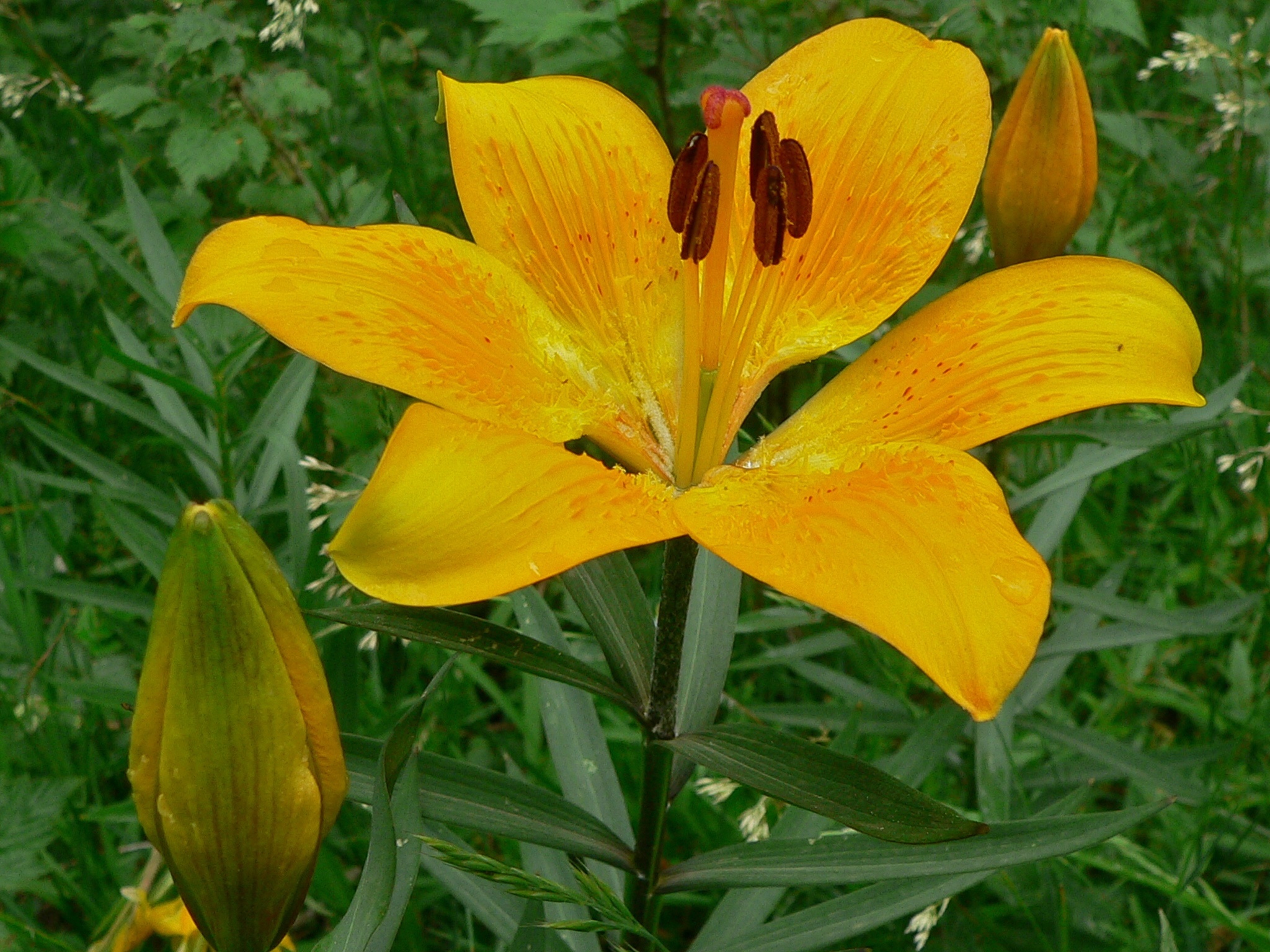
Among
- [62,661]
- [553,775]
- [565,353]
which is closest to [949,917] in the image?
[553,775]

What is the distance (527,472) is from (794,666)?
1.03 metres

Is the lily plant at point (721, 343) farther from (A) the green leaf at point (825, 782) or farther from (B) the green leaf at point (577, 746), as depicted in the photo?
(B) the green leaf at point (577, 746)

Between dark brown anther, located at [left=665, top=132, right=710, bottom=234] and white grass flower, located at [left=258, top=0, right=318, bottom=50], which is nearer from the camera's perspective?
dark brown anther, located at [left=665, top=132, right=710, bottom=234]

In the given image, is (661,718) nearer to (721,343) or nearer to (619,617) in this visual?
(619,617)

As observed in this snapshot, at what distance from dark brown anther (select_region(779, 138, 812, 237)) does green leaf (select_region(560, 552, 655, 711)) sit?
35 cm

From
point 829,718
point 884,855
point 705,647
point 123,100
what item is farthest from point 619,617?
point 123,100

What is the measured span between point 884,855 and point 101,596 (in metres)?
1.13

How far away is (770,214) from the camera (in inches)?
47.7

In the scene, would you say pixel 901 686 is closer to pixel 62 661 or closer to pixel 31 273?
pixel 62 661

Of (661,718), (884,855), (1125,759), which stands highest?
(661,718)

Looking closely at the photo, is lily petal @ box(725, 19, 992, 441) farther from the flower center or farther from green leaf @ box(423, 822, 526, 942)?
green leaf @ box(423, 822, 526, 942)

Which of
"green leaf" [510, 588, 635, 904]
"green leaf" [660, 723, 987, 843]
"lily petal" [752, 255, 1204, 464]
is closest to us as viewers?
"green leaf" [660, 723, 987, 843]

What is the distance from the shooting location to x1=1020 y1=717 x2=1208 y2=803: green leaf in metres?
1.76

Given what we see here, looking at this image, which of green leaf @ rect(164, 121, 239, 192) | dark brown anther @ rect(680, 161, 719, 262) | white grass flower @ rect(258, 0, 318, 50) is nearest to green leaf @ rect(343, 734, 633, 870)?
dark brown anther @ rect(680, 161, 719, 262)
